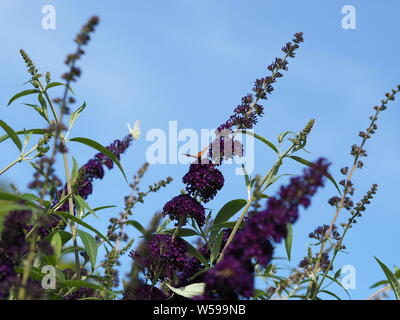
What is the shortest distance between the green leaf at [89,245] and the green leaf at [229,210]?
720 mm

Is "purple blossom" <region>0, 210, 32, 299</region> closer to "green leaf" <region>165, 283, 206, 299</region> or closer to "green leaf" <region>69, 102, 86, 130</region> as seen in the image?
"green leaf" <region>165, 283, 206, 299</region>

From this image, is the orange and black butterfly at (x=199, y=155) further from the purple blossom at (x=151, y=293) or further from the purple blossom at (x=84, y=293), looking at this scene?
the purple blossom at (x=84, y=293)

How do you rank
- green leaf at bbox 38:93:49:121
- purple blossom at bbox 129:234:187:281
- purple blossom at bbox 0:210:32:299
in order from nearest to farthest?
purple blossom at bbox 0:210:32:299
purple blossom at bbox 129:234:187:281
green leaf at bbox 38:93:49:121

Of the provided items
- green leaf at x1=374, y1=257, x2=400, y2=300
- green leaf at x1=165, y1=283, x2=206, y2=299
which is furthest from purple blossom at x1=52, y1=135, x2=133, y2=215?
green leaf at x1=374, y1=257, x2=400, y2=300

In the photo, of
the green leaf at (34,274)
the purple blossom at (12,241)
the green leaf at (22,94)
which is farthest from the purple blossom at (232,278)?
the green leaf at (22,94)

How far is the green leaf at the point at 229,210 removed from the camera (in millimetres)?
3156

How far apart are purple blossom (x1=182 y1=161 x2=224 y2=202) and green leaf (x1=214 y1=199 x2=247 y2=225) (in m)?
0.14

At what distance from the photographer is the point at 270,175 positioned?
9.93 feet

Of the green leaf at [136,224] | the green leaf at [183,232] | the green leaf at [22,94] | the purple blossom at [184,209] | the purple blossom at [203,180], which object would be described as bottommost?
the green leaf at [136,224]

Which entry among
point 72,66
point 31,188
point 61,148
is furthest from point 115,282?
point 72,66

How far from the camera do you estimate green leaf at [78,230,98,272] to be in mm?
2619
